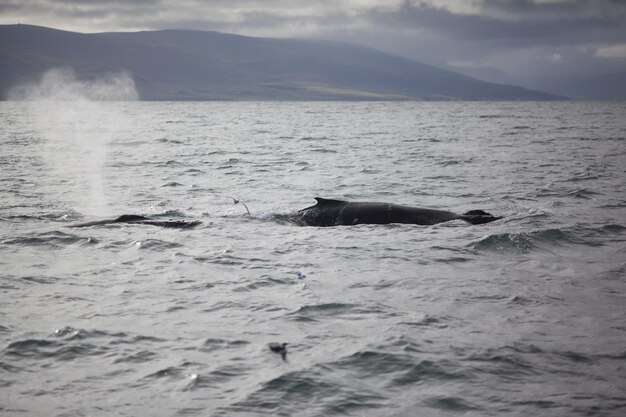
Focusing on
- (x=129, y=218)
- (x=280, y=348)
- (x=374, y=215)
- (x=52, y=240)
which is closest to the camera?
(x=280, y=348)

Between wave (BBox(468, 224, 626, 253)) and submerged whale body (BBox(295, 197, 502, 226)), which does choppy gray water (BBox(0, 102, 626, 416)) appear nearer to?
wave (BBox(468, 224, 626, 253))

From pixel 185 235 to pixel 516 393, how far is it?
11085mm

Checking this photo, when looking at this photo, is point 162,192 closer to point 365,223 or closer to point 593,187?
point 365,223

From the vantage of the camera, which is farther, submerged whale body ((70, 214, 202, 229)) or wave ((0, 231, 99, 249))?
submerged whale body ((70, 214, 202, 229))

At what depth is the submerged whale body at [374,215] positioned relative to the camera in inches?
719

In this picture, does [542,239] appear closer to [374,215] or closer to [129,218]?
[374,215]

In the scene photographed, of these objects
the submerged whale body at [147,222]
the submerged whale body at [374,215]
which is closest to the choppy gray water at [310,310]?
the submerged whale body at [147,222]

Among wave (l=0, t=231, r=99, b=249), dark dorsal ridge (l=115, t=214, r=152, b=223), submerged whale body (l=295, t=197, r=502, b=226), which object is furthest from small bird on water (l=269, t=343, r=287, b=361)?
dark dorsal ridge (l=115, t=214, r=152, b=223)

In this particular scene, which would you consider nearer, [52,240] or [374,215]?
[52,240]

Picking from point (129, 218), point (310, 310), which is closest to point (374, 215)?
point (129, 218)

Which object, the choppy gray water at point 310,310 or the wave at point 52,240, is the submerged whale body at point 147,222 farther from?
the wave at point 52,240

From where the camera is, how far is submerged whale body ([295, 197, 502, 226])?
719 inches

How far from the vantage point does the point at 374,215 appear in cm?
1844

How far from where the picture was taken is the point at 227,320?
33.7 feet
